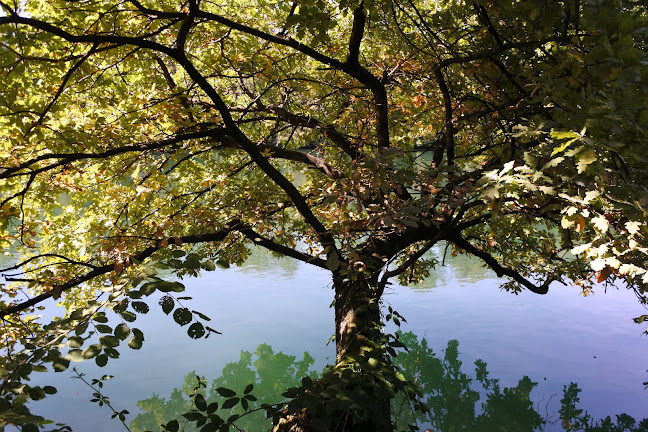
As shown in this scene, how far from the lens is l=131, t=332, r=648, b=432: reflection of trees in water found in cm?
593

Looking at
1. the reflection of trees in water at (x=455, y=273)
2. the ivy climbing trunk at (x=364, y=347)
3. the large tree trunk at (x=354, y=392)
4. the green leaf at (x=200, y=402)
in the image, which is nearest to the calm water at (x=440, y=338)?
the reflection of trees in water at (x=455, y=273)

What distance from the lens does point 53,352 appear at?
1.51 metres

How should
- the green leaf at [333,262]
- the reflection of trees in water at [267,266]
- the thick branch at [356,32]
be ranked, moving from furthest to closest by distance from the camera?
1. the reflection of trees in water at [267,266]
2. the thick branch at [356,32]
3. the green leaf at [333,262]

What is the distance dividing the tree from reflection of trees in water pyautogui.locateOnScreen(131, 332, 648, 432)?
1.83 m

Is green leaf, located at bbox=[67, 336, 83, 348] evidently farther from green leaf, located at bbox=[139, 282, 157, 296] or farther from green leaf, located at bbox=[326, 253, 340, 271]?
green leaf, located at bbox=[326, 253, 340, 271]

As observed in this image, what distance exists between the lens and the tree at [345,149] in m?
1.69

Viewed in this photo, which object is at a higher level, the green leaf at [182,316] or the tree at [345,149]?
the tree at [345,149]

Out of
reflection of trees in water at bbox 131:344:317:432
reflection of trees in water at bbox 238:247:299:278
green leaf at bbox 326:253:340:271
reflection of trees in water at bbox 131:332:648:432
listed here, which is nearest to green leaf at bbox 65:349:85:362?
green leaf at bbox 326:253:340:271

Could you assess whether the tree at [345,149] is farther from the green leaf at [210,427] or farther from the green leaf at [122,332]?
the green leaf at [210,427]

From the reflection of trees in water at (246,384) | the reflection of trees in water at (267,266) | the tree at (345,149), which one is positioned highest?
the tree at (345,149)

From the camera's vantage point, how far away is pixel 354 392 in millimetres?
2176

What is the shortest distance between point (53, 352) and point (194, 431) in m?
4.99

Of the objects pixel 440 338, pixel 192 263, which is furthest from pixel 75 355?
pixel 440 338

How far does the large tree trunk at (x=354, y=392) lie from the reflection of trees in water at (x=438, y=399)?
261 cm
